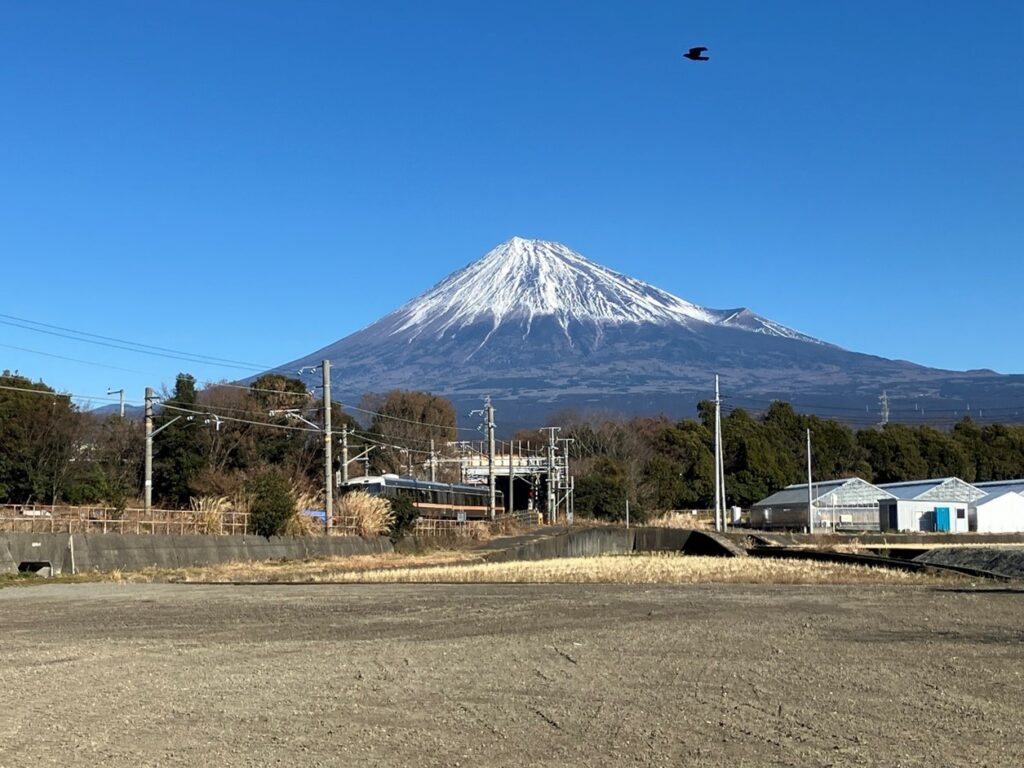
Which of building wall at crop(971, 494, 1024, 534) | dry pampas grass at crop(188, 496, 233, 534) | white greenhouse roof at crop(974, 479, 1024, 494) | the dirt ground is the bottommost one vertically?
building wall at crop(971, 494, 1024, 534)

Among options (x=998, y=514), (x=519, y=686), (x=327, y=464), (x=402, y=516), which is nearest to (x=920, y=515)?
(x=998, y=514)

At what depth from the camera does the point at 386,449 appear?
81250 millimetres

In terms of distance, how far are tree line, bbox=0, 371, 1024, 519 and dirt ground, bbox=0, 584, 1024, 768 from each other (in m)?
23.8

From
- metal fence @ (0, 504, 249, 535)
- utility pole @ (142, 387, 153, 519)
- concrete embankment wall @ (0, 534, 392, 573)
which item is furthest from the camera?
utility pole @ (142, 387, 153, 519)

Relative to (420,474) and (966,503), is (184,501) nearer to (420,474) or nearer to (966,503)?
(420,474)

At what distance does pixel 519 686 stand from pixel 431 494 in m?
49.4

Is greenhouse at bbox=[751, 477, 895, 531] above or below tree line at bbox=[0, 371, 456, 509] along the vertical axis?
below

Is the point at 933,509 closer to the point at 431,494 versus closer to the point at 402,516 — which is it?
the point at 431,494

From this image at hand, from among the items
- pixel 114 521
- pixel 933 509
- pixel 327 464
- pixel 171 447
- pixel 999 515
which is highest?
pixel 171 447

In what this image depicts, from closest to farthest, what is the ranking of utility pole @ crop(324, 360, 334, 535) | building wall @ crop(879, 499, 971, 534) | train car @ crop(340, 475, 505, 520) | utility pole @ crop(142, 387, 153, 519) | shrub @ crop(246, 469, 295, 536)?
utility pole @ crop(142, 387, 153, 519)
shrub @ crop(246, 469, 295, 536)
utility pole @ crop(324, 360, 334, 535)
train car @ crop(340, 475, 505, 520)
building wall @ crop(879, 499, 971, 534)

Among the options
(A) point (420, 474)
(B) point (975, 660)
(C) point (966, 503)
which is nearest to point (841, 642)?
(B) point (975, 660)

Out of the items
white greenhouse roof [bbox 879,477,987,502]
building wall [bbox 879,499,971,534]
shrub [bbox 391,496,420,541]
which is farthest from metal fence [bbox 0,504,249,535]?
white greenhouse roof [bbox 879,477,987,502]

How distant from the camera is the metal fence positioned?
29969 mm

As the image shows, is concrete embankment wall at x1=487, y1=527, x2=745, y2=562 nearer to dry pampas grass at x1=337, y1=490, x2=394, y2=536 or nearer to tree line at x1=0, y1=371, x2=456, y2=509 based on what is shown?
dry pampas grass at x1=337, y1=490, x2=394, y2=536
